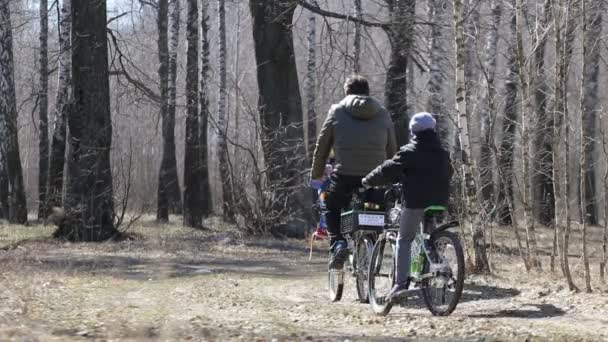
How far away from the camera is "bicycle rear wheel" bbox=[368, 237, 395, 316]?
316 inches

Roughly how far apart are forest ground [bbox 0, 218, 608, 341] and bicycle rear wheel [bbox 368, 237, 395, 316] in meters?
0.15

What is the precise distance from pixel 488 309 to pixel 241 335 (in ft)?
10.0

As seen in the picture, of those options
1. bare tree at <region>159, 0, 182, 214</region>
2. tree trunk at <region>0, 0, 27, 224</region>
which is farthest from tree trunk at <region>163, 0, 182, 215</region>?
tree trunk at <region>0, 0, 27, 224</region>

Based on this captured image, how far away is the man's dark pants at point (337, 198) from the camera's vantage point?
8.80 m

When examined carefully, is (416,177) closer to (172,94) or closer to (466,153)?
(466,153)

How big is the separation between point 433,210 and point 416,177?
0.33m

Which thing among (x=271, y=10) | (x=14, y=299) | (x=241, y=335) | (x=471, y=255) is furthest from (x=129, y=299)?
(x=271, y=10)

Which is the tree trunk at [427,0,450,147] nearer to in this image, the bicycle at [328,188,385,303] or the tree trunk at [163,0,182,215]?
the tree trunk at [163,0,182,215]

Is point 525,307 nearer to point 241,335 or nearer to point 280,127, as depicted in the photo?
point 241,335

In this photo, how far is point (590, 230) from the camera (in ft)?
88.2

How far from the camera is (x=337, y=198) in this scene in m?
8.90

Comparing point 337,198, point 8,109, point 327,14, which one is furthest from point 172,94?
point 337,198

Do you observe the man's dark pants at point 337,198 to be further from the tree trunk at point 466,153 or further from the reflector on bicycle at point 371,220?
the tree trunk at point 466,153

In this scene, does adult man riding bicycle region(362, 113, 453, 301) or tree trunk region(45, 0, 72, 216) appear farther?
tree trunk region(45, 0, 72, 216)
